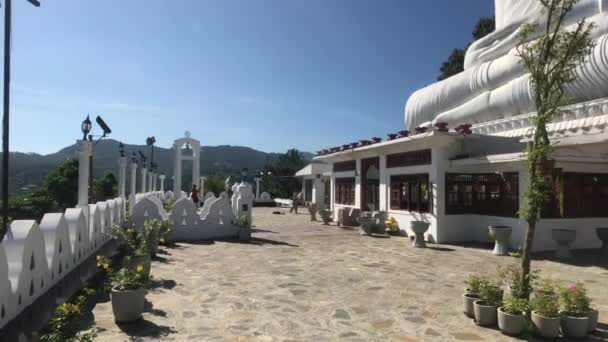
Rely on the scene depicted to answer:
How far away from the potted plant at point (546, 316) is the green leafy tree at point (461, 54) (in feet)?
106

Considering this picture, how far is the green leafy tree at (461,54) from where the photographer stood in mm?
34938

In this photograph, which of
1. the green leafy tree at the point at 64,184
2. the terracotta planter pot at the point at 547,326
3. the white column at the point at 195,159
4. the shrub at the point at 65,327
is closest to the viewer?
the shrub at the point at 65,327

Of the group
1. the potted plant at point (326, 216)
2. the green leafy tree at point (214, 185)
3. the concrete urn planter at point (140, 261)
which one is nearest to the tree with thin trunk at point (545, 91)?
the concrete urn planter at point (140, 261)

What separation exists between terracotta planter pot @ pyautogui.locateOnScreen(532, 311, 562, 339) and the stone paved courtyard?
1.42 feet

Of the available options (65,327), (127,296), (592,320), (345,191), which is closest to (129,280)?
(127,296)

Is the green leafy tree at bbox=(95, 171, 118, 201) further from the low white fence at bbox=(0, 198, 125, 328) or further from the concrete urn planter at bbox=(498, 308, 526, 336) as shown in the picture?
the concrete urn planter at bbox=(498, 308, 526, 336)

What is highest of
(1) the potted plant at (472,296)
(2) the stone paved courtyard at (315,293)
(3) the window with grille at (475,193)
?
(3) the window with grille at (475,193)

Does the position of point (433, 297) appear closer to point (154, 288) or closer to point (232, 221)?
point (154, 288)

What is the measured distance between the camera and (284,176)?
42.9m

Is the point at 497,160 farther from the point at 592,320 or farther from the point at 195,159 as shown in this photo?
the point at 195,159

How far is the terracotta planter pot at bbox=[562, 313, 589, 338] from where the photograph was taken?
5102mm

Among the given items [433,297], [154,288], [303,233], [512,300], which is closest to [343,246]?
[303,233]

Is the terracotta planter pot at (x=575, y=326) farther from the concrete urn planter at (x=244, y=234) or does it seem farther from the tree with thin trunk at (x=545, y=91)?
the concrete urn planter at (x=244, y=234)

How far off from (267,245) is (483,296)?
7671 millimetres
